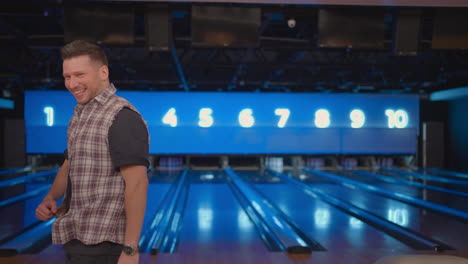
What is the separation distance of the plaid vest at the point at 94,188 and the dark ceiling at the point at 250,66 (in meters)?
4.14

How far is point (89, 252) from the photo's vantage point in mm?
1385

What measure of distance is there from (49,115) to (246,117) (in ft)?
16.1

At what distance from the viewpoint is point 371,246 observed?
138 inches

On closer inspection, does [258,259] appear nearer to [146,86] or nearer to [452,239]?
[452,239]

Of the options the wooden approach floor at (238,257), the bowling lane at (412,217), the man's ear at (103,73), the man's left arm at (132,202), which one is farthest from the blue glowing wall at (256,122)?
the man's left arm at (132,202)

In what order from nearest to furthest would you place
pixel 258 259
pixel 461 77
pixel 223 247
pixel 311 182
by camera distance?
1. pixel 258 259
2. pixel 223 247
3. pixel 311 182
4. pixel 461 77

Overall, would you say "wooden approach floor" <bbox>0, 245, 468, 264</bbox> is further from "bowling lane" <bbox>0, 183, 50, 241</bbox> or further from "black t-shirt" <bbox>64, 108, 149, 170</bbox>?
"black t-shirt" <bbox>64, 108, 149, 170</bbox>

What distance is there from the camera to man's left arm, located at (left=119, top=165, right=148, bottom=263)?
1.32m

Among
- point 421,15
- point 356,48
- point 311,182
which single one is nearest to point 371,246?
point 356,48

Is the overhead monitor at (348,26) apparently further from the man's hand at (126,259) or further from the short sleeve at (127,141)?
the man's hand at (126,259)

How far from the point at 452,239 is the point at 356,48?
6.49ft

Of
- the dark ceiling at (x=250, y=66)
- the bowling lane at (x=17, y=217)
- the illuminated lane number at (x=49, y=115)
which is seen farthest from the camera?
the illuminated lane number at (x=49, y=115)

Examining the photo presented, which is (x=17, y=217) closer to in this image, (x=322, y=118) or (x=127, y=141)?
(x=127, y=141)

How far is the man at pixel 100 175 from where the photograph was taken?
1331mm
